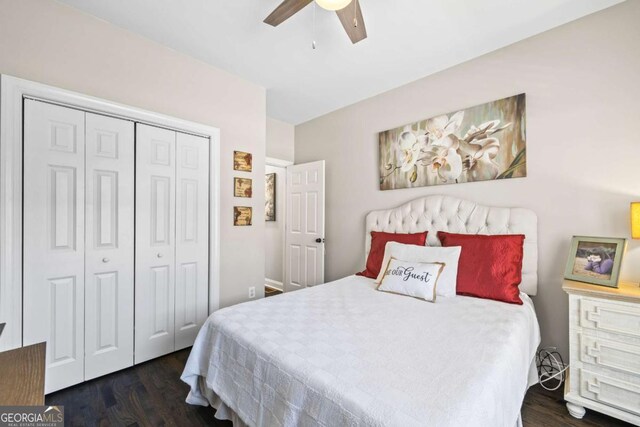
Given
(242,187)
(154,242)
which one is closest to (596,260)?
(242,187)

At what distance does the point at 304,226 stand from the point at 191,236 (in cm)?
156

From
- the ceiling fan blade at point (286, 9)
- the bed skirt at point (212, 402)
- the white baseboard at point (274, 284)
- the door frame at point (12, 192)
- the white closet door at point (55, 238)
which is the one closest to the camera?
the bed skirt at point (212, 402)

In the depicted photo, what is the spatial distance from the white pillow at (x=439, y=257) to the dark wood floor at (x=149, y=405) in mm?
845

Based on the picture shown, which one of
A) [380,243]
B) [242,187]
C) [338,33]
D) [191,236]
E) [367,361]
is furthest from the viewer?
[242,187]

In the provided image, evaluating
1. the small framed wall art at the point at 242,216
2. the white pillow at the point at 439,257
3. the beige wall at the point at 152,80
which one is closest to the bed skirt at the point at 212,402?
the beige wall at the point at 152,80

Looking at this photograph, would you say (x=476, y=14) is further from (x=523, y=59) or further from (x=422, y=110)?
(x=422, y=110)

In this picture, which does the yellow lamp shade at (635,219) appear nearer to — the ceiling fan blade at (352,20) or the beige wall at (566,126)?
the beige wall at (566,126)

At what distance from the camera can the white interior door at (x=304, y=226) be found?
3.57 meters

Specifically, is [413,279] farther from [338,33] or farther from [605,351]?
[338,33]

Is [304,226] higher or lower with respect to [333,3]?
lower

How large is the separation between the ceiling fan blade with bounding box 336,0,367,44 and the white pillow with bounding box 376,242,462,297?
1655 mm

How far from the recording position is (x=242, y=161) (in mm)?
2916

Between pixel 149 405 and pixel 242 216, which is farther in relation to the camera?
pixel 242 216

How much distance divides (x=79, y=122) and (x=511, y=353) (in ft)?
9.81
